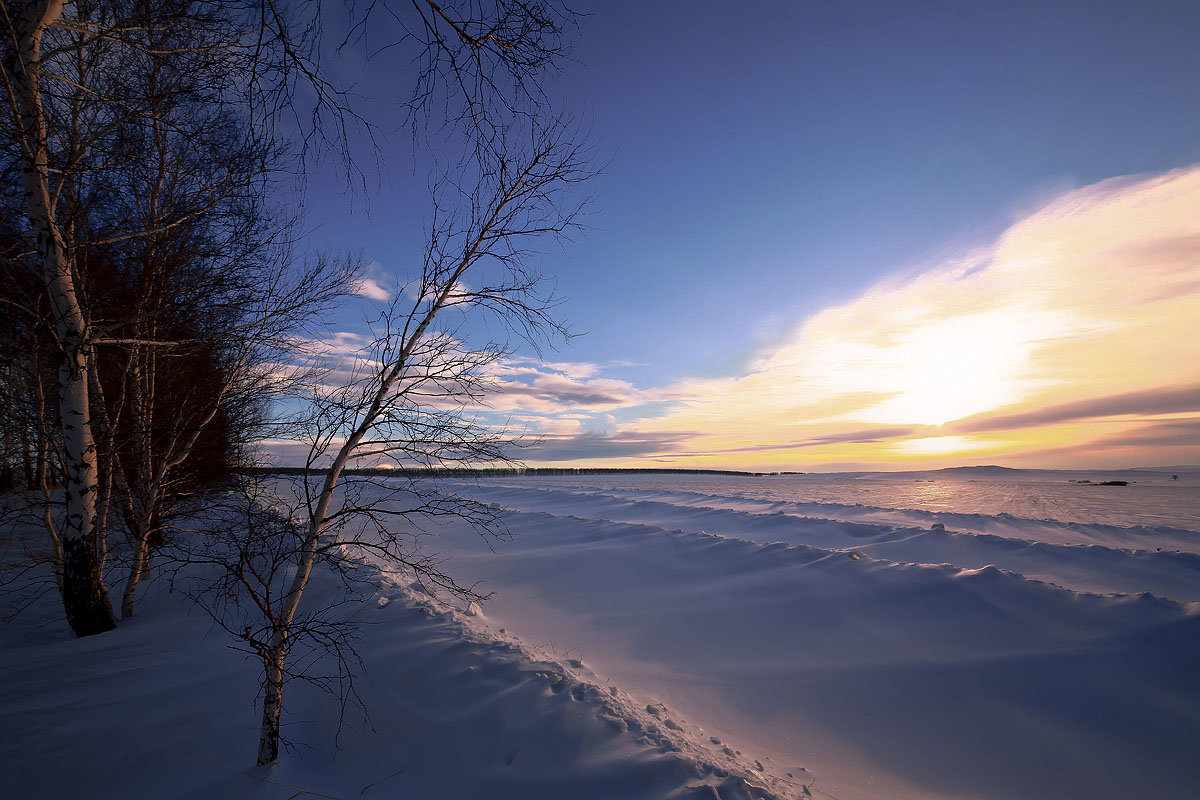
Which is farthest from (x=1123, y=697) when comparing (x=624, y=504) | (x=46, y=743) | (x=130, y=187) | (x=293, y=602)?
(x=624, y=504)

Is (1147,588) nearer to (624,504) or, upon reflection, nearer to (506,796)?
(506,796)

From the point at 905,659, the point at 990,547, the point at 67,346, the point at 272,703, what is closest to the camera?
the point at 272,703

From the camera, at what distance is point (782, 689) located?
4914 millimetres

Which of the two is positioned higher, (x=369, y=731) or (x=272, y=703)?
(x=272, y=703)

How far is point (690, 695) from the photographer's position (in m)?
4.77

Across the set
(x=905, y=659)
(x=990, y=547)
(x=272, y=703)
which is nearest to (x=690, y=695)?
(x=905, y=659)

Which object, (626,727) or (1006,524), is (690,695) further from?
(1006,524)

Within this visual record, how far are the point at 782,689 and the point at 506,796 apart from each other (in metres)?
3.02

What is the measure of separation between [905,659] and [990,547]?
5.79m

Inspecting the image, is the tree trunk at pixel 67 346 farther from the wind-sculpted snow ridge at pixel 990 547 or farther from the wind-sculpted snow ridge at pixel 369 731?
the wind-sculpted snow ridge at pixel 990 547

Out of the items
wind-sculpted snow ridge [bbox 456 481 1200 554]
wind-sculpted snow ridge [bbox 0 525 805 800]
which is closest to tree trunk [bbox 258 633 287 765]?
wind-sculpted snow ridge [bbox 0 525 805 800]

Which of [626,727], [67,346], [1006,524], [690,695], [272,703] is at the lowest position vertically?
[690,695]

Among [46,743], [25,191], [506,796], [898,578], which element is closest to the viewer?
[506,796]

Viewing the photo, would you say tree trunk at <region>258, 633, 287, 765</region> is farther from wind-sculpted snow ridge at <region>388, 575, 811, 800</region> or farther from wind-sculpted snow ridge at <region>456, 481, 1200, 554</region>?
wind-sculpted snow ridge at <region>456, 481, 1200, 554</region>
